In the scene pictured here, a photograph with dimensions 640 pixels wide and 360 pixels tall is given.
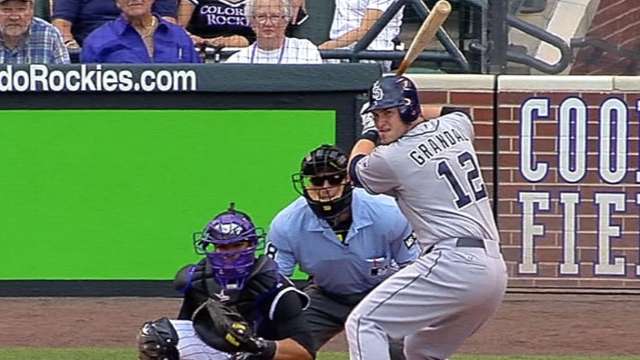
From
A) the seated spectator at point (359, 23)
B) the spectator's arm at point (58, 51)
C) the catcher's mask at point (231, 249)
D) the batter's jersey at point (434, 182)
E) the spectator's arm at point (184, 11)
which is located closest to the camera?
the catcher's mask at point (231, 249)

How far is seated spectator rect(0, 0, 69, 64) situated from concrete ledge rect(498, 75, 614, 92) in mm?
2810

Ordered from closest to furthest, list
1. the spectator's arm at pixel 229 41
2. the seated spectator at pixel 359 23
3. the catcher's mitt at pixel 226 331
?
the catcher's mitt at pixel 226 331, the seated spectator at pixel 359 23, the spectator's arm at pixel 229 41

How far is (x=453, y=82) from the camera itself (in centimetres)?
994

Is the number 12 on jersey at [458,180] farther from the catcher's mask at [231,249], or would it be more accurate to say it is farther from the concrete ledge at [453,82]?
the concrete ledge at [453,82]

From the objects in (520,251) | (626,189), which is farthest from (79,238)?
(626,189)

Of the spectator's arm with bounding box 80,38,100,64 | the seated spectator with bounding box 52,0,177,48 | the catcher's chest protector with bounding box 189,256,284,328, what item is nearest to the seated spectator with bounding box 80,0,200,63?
the spectator's arm with bounding box 80,38,100,64

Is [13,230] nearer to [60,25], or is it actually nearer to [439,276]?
[60,25]

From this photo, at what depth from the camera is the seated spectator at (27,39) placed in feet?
31.7

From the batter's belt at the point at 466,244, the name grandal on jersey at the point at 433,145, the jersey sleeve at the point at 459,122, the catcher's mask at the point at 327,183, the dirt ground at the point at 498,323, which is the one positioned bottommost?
the dirt ground at the point at 498,323

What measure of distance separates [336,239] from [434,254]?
2.77 feet

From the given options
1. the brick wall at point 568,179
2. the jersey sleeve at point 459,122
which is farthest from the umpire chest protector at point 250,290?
the brick wall at point 568,179

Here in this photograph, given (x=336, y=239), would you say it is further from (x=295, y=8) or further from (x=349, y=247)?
(x=295, y=8)

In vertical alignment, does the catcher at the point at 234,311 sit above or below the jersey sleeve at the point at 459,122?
below

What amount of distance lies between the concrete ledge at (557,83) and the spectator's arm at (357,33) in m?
0.96
